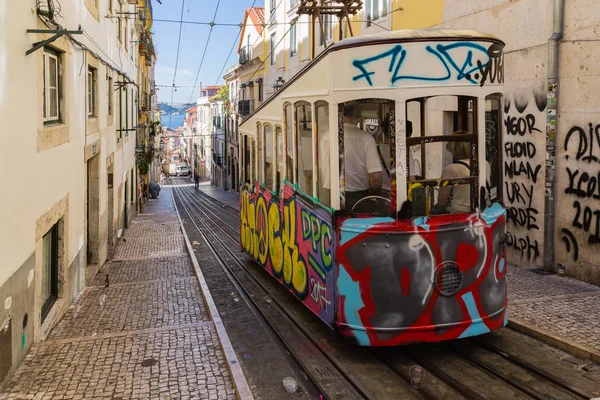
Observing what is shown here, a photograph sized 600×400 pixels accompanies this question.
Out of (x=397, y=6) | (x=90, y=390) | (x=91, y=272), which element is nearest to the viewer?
(x=90, y=390)

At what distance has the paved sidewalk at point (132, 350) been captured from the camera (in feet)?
17.9

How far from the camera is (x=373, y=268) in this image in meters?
5.58

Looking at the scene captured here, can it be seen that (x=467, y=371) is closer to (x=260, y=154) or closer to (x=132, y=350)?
(x=132, y=350)

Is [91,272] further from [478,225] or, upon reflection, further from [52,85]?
[478,225]

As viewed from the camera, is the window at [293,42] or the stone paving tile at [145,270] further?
the window at [293,42]

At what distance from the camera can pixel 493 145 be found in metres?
5.82

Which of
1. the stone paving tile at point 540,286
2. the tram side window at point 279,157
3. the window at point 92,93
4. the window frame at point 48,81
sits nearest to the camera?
the window frame at point 48,81

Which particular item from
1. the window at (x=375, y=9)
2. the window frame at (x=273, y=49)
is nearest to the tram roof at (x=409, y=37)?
the window at (x=375, y=9)

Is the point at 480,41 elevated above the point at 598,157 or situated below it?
above

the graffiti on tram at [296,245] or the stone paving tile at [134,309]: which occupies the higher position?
the graffiti on tram at [296,245]

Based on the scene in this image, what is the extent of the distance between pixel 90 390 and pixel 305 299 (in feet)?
9.10

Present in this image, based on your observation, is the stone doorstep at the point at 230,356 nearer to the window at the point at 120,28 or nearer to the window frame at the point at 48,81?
the window frame at the point at 48,81

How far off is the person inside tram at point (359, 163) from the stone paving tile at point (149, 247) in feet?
30.6

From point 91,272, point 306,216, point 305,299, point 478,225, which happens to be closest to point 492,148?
point 478,225
